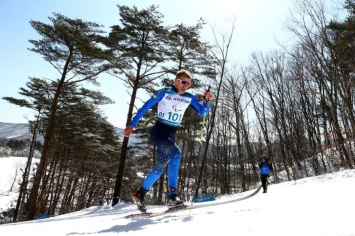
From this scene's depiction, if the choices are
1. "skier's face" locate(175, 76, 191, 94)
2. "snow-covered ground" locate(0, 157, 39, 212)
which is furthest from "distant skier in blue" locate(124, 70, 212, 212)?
"snow-covered ground" locate(0, 157, 39, 212)

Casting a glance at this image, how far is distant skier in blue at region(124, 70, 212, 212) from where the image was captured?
375cm

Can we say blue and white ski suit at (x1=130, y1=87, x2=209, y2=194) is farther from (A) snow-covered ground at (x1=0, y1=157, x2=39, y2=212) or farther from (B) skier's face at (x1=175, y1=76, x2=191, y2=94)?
(A) snow-covered ground at (x1=0, y1=157, x2=39, y2=212)

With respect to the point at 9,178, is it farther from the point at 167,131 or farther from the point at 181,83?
the point at 181,83

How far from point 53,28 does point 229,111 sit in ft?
56.1

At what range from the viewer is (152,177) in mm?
3781

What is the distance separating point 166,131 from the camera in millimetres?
3779

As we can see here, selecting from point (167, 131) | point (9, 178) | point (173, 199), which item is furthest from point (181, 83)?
point (9, 178)

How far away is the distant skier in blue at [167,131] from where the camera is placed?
12.3 ft

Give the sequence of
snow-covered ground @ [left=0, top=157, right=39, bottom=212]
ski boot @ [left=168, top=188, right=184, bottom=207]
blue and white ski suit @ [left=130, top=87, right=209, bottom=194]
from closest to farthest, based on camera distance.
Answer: blue and white ski suit @ [left=130, top=87, right=209, bottom=194]
ski boot @ [left=168, top=188, right=184, bottom=207]
snow-covered ground @ [left=0, top=157, right=39, bottom=212]

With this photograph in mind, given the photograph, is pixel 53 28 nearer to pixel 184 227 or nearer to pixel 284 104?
pixel 184 227

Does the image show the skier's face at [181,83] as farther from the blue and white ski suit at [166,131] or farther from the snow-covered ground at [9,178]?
the snow-covered ground at [9,178]

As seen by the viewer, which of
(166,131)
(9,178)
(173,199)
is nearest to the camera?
(166,131)

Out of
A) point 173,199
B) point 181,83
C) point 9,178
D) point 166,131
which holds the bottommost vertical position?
point 173,199

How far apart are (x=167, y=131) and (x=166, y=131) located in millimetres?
15
